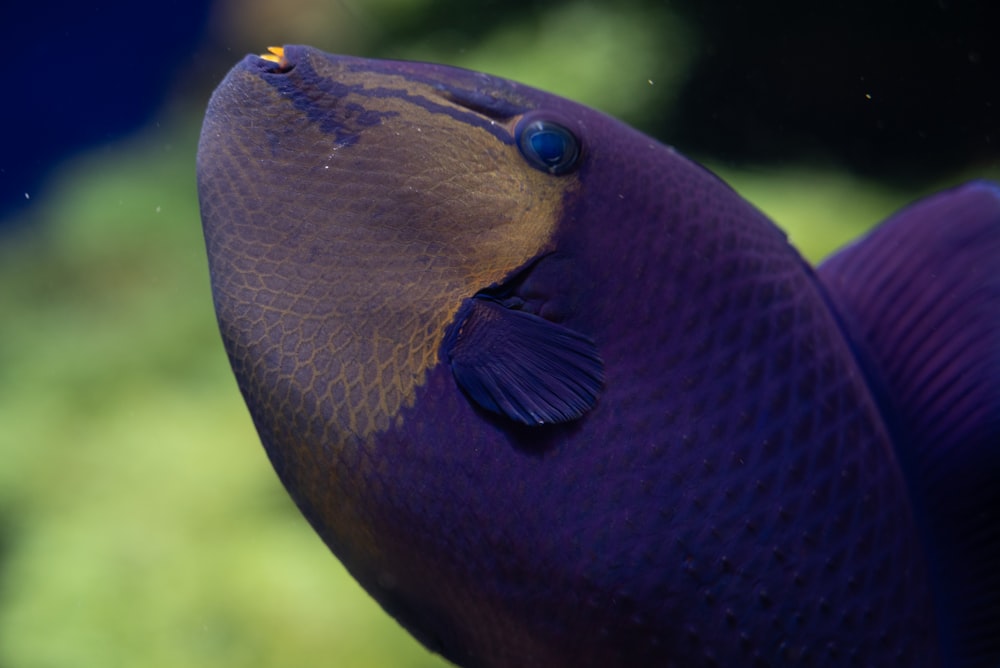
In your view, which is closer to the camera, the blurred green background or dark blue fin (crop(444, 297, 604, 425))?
dark blue fin (crop(444, 297, 604, 425))

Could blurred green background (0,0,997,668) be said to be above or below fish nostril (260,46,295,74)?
below

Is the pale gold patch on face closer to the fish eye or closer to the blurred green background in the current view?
the fish eye

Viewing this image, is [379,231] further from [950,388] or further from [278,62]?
[950,388]

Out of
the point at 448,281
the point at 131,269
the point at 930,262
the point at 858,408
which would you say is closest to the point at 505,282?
the point at 448,281

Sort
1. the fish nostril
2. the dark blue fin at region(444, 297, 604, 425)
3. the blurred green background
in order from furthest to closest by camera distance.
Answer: the blurred green background, the fish nostril, the dark blue fin at region(444, 297, 604, 425)

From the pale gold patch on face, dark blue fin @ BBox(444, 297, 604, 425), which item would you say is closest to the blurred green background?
the pale gold patch on face

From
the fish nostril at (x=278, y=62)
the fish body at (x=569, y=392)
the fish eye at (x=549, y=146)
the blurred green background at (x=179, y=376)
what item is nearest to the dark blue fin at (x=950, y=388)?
the fish body at (x=569, y=392)

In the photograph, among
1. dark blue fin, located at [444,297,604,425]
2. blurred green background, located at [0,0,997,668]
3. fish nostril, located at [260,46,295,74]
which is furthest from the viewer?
blurred green background, located at [0,0,997,668]

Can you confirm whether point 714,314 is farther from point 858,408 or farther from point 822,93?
point 822,93

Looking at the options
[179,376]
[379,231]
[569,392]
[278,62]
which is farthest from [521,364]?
[179,376]
